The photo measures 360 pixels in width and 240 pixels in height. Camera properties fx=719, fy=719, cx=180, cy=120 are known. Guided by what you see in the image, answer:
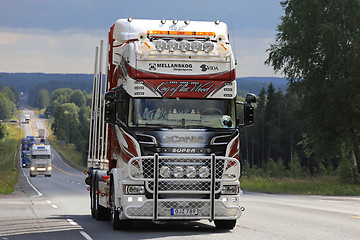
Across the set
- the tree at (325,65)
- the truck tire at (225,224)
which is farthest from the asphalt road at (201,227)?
the tree at (325,65)

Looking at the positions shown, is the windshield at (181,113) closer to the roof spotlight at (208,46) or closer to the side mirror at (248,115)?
the side mirror at (248,115)

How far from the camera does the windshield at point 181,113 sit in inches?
584

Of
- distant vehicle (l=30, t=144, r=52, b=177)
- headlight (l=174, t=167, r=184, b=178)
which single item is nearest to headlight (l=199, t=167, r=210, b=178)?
headlight (l=174, t=167, r=184, b=178)

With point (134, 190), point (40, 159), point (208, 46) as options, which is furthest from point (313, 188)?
point (40, 159)

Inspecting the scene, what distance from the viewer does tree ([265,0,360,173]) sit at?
45.8m

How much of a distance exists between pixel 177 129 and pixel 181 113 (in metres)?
0.41

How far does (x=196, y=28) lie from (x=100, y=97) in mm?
5942

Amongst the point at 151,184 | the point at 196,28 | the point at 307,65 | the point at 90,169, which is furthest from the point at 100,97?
the point at 307,65

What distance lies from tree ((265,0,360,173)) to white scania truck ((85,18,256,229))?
102 feet

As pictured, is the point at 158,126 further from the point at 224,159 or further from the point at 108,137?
the point at 108,137

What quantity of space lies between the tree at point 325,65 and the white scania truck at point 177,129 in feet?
102

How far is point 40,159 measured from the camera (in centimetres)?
8319

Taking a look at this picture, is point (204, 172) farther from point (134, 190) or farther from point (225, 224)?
point (225, 224)

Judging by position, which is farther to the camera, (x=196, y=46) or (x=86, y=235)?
(x=196, y=46)
